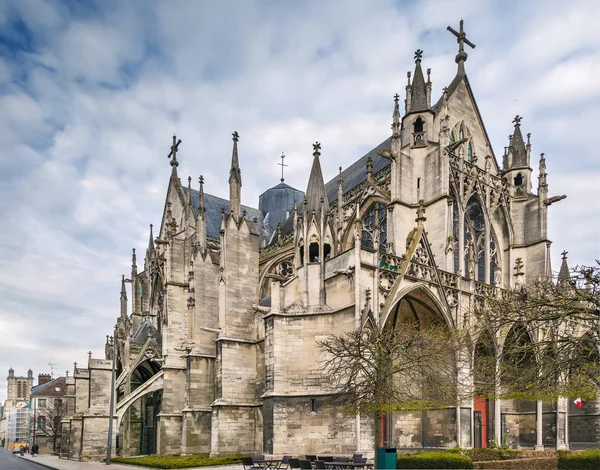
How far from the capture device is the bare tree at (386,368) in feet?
54.4

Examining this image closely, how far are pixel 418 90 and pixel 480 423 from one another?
47.7ft

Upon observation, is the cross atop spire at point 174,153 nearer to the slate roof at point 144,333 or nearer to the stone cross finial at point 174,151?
the stone cross finial at point 174,151

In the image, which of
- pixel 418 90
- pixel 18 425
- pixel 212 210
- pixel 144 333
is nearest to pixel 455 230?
pixel 418 90

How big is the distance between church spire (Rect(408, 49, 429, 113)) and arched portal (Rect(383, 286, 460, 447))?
8979 millimetres

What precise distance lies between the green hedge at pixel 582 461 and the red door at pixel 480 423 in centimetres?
783

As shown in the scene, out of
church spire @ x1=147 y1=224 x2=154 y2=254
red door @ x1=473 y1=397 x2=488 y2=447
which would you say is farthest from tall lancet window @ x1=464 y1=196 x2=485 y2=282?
church spire @ x1=147 y1=224 x2=154 y2=254

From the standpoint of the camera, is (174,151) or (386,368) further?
(174,151)

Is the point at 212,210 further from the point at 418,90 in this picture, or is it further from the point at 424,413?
the point at 424,413

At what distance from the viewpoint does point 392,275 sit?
20672 millimetres

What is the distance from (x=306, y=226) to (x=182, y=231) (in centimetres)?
1324

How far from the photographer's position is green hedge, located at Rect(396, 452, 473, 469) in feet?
50.2

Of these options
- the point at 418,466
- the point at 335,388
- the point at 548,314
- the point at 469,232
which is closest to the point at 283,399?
the point at 335,388

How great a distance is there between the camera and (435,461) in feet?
51.2

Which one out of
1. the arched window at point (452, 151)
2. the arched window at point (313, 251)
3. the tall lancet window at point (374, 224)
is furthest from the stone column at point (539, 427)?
the arched window at point (452, 151)
